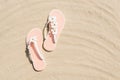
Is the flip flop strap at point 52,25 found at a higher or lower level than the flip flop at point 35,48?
higher

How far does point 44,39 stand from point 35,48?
0.27 ft

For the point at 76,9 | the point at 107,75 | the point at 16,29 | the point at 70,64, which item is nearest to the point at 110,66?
the point at 107,75

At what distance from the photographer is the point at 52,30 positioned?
6.14 ft

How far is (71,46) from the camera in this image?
1.95 metres

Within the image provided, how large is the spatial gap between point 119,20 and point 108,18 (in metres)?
0.07

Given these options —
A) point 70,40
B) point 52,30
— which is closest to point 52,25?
point 52,30

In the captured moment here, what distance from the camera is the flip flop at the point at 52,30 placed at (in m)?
1.87

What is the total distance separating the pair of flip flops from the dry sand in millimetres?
25

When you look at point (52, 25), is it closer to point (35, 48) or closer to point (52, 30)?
point (52, 30)

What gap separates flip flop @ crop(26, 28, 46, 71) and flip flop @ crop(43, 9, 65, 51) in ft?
0.12

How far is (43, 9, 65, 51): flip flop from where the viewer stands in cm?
187

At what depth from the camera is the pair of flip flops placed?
5.98 feet

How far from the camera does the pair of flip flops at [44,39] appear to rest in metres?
1.82

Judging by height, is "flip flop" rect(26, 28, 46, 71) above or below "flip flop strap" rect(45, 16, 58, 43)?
below
